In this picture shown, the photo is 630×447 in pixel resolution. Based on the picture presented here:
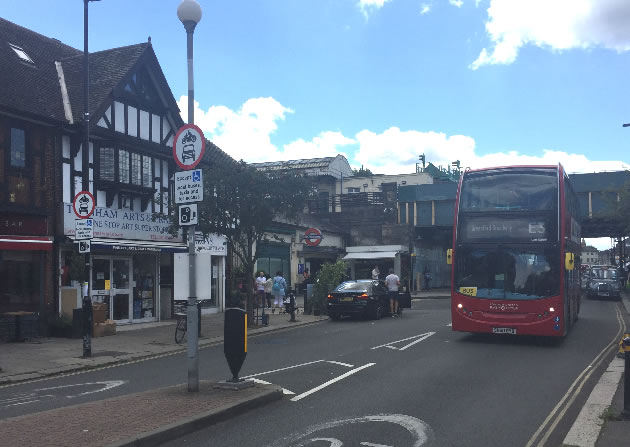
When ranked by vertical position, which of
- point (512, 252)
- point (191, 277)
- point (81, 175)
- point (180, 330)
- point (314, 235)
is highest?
point (81, 175)

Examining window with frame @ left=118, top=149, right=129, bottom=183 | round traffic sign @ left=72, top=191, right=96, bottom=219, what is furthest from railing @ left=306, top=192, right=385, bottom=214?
round traffic sign @ left=72, top=191, right=96, bottom=219

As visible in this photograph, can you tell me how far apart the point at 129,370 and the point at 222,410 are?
513cm

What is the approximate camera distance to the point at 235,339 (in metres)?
8.77

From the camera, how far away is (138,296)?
21.0m

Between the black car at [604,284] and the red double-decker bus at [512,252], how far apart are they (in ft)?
77.8

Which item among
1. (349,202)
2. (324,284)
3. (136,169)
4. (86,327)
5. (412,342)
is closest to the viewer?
(86,327)

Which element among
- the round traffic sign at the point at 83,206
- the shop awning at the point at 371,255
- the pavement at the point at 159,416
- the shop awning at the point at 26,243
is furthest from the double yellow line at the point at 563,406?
the shop awning at the point at 371,255

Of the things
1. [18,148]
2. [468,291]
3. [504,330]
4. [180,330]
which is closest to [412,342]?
[468,291]

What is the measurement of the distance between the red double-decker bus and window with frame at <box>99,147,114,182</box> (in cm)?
1102

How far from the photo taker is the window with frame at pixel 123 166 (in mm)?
19625

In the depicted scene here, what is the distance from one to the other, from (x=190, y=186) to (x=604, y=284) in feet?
109

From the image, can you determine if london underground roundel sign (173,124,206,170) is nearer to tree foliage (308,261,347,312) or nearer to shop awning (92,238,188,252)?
shop awning (92,238,188,252)

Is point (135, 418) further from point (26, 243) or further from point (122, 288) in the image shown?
point (122, 288)

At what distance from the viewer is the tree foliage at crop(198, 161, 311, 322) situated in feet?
59.6
